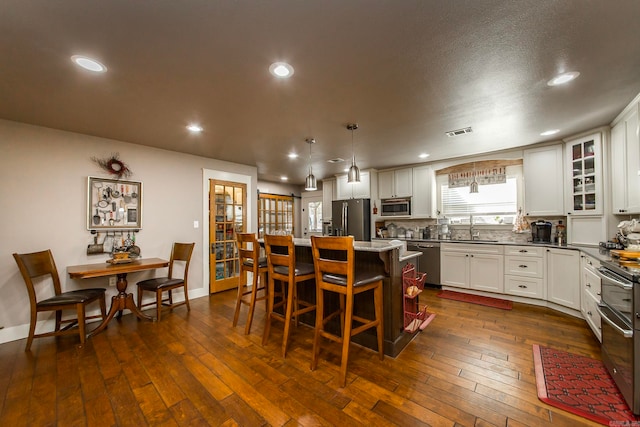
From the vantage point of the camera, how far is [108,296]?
11.2ft

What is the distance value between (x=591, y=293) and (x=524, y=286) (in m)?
1.10

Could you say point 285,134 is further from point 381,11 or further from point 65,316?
point 65,316

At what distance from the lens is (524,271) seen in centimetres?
381

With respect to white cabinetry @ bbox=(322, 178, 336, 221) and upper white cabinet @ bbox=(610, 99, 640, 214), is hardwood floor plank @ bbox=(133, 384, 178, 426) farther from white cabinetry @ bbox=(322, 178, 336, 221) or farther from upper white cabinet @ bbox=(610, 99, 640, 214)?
white cabinetry @ bbox=(322, 178, 336, 221)

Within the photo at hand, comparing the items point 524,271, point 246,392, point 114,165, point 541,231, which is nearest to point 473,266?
point 524,271

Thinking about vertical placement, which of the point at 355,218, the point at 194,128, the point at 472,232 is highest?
the point at 194,128

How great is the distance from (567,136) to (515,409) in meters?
3.69

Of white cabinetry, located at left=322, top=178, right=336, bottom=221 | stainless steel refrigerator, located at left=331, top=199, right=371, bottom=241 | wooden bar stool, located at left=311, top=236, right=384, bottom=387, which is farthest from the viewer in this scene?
white cabinetry, located at left=322, top=178, right=336, bottom=221

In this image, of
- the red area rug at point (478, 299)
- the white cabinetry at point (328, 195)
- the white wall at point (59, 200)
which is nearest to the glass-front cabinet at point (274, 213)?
the white cabinetry at point (328, 195)

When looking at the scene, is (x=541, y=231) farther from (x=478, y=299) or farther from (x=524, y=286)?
(x=478, y=299)

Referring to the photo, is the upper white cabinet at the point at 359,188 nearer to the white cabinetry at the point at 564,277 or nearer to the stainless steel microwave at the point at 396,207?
the stainless steel microwave at the point at 396,207

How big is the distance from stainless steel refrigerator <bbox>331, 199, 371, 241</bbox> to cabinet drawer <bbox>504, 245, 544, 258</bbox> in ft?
8.10

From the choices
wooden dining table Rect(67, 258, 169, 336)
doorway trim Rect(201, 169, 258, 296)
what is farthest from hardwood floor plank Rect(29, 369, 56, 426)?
doorway trim Rect(201, 169, 258, 296)

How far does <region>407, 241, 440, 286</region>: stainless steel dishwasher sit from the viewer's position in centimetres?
459
